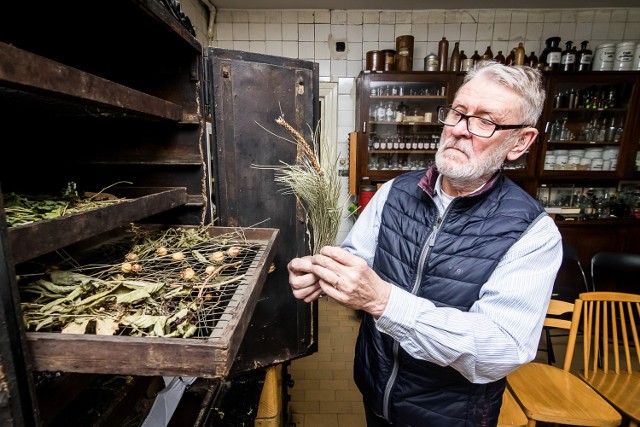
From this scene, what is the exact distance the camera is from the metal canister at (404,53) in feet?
10.2

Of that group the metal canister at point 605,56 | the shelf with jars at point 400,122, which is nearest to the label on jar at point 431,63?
the shelf with jars at point 400,122

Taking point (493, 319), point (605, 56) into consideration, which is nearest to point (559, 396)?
point (493, 319)

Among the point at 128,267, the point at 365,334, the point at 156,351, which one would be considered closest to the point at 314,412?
the point at 365,334

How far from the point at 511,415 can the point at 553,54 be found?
11.0 ft

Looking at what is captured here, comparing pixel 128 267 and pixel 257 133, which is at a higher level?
pixel 257 133

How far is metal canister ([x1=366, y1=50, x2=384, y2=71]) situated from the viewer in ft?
10.3

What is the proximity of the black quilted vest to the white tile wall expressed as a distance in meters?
2.89

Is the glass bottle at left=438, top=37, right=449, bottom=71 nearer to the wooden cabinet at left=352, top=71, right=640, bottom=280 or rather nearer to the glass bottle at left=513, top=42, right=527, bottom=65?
the wooden cabinet at left=352, top=71, right=640, bottom=280

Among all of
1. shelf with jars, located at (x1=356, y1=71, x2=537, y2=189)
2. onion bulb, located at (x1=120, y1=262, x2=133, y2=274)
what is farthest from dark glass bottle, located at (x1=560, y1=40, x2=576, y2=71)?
onion bulb, located at (x1=120, y1=262, x2=133, y2=274)

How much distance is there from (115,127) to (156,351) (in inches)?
42.7

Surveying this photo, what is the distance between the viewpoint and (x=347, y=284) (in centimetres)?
81

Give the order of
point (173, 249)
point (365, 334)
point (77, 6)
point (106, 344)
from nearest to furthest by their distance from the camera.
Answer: point (106, 344)
point (77, 6)
point (173, 249)
point (365, 334)

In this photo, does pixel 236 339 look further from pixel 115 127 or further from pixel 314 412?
pixel 314 412

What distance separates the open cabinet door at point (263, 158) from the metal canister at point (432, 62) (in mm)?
2236
